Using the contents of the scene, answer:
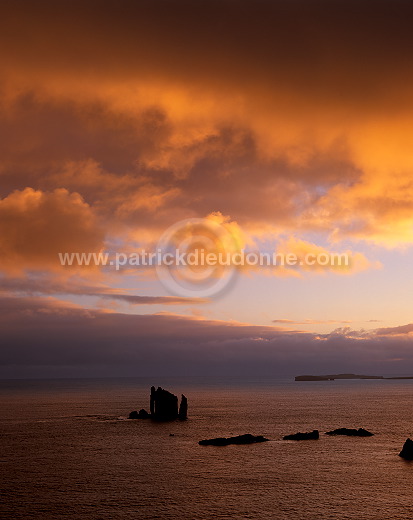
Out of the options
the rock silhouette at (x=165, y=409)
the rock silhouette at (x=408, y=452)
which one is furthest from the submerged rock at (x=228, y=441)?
the rock silhouette at (x=165, y=409)

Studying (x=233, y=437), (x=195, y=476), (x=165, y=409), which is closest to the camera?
(x=195, y=476)

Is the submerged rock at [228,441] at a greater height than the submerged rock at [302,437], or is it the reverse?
the submerged rock at [228,441]

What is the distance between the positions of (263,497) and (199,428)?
220 ft

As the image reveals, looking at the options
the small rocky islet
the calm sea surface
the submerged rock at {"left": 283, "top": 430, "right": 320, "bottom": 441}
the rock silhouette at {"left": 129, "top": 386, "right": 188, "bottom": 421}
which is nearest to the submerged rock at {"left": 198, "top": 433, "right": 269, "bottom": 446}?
the small rocky islet

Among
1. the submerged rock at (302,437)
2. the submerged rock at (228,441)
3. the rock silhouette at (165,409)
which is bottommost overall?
the rock silhouette at (165,409)

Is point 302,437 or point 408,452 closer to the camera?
point 408,452

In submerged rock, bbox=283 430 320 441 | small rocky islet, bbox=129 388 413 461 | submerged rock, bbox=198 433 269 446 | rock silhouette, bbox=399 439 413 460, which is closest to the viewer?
rock silhouette, bbox=399 439 413 460

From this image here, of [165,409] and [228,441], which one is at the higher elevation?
[228,441]

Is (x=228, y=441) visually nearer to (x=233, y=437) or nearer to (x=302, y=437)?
(x=233, y=437)

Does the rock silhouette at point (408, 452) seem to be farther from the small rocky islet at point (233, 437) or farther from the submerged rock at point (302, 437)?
the submerged rock at point (302, 437)

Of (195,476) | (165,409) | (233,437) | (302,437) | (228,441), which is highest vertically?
(195,476)

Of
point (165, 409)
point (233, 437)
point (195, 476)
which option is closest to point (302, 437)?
point (233, 437)

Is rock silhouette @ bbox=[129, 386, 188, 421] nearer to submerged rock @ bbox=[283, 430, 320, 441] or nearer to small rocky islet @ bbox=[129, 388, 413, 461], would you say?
small rocky islet @ bbox=[129, 388, 413, 461]

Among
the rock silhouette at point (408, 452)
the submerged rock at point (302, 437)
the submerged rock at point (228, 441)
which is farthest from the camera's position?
the submerged rock at point (302, 437)
